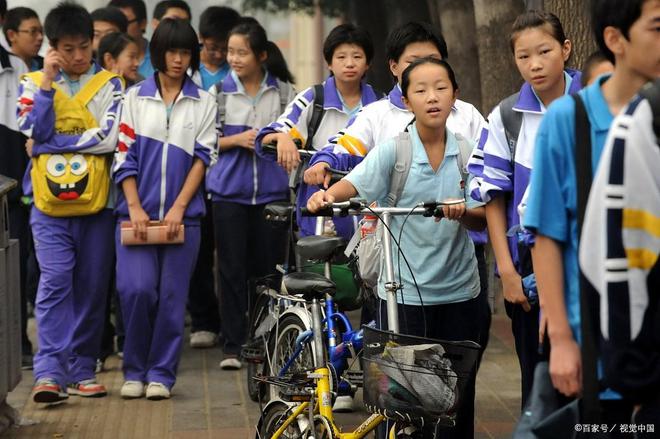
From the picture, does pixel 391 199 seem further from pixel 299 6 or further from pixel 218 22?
pixel 299 6

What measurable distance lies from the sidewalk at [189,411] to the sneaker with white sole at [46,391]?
75 millimetres

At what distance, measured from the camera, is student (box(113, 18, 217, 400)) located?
8508 millimetres

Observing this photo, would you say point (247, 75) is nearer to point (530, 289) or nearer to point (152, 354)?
point (152, 354)

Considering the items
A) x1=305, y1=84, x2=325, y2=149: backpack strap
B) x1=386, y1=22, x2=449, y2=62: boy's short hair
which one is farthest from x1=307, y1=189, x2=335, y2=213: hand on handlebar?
x1=305, y1=84, x2=325, y2=149: backpack strap

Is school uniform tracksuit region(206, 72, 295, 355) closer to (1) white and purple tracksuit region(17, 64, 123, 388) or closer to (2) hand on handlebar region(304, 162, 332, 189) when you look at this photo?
(1) white and purple tracksuit region(17, 64, 123, 388)

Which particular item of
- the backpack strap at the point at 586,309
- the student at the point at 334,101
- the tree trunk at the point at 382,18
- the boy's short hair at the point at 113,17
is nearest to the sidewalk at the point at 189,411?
the student at the point at 334,101

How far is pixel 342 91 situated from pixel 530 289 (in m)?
3.07

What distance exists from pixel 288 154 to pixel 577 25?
6.03ft

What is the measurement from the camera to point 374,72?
46.9ft

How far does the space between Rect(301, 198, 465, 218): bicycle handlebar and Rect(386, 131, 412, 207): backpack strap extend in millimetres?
346

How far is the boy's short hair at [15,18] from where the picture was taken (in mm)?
9938

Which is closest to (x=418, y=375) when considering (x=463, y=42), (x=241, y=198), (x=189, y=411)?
(x=189, y=411)

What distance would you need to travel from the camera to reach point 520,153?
5656 mm

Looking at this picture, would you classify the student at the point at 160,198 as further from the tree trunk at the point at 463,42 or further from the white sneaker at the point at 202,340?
the tree trunk at the point at 463,42
